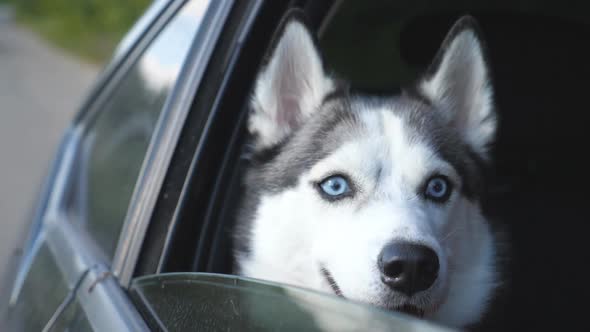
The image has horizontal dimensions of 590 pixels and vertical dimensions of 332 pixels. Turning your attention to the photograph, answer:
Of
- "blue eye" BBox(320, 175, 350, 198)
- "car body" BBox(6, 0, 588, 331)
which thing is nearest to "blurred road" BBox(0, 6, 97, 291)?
"car body" BBox(6, 0, 588, 331)

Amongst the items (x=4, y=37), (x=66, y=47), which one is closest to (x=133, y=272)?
(x=66, y=47)

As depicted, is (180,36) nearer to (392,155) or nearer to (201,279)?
(392,155)

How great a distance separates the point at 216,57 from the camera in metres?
2.01

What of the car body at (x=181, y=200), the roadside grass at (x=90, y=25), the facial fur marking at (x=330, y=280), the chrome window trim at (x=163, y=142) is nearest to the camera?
the car body at (x=181, y=200)

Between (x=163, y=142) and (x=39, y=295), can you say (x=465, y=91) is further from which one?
(x=39, y=295)

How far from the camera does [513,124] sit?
302cm

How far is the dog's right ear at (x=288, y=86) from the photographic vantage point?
2072 mm

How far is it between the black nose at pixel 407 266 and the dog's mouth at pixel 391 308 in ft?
0.17

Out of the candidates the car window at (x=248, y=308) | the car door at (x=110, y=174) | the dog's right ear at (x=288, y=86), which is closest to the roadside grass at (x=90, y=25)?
the car door at (x=110, y=174)

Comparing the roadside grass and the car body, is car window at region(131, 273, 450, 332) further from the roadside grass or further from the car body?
the roadside grass

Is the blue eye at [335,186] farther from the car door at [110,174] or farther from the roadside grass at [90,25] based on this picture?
the roadside grass at [90,25]

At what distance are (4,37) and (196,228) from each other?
21922mm

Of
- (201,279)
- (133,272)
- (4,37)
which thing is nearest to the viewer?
(201,279)

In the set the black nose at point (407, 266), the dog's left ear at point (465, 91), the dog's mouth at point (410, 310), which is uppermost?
the dog's left ear at point (465, 91)
